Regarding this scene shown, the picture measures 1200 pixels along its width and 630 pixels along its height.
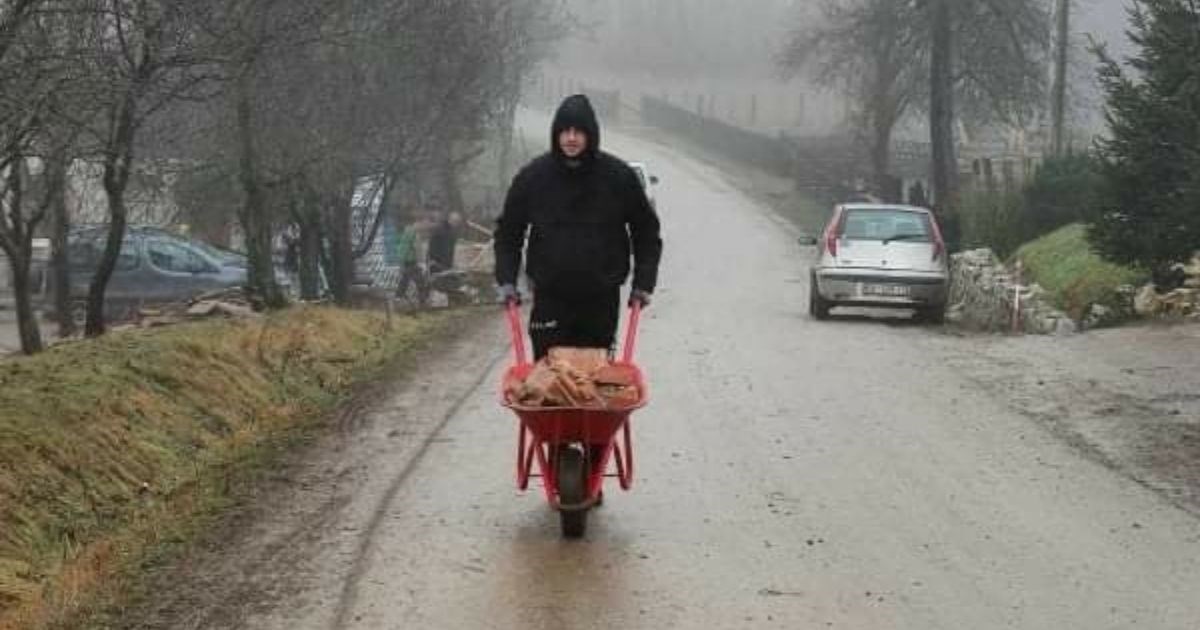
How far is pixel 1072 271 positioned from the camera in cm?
2527

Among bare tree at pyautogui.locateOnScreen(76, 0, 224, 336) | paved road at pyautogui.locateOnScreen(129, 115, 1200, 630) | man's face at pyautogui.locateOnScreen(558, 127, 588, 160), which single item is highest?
bare tree at pyautogui.locateOnScreen(76, 0, 224, 336)

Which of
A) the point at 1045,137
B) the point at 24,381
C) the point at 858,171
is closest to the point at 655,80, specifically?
the point at 858,171

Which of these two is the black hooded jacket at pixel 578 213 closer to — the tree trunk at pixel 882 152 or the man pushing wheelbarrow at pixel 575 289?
the man pushing wheelbarrow at pixel 575 289

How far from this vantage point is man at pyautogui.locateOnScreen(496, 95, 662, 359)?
27.6 ft

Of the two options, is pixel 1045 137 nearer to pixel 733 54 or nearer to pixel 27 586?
pixel 27 586

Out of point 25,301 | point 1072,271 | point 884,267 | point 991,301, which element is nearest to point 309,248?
point 884,267

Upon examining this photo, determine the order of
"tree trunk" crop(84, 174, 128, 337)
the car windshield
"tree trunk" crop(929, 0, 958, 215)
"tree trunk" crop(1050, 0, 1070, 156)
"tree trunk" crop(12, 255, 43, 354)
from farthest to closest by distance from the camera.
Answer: "tree trunk" crop(929, 0, 958, 215) → "tree trunk" crop(1050, 0, 1070, 156) → the car windshield → "tree trunk" crop(12, 255, 43, 354) → "tree trunk" crop(84, 174, 128, 337)

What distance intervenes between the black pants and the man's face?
Answer: 0.70 metres

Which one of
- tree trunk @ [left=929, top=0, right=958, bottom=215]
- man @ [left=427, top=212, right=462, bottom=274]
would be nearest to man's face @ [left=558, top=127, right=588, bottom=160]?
man @ [left=427, top=212, right=462, bottom=274]

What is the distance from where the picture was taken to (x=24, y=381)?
10938 mm

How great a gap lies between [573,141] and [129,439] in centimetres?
354

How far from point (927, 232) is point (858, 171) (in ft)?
123

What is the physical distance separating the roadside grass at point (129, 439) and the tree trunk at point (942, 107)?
82.6ft

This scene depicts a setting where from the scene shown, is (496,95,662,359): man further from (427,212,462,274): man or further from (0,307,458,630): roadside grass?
(427,212,462,274): man
